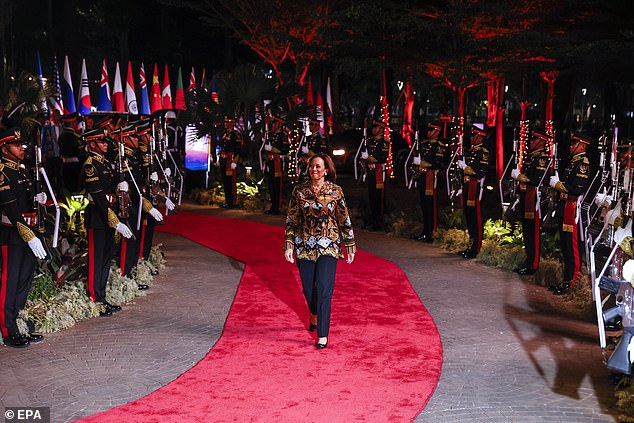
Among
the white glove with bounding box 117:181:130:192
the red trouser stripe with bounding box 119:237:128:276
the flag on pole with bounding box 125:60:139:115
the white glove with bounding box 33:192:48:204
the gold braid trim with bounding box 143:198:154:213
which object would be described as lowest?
the red trouser stripe with bounding box 119:237:128:276

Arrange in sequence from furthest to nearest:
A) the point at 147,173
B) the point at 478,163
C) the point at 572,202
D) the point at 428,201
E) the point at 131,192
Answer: the point at 428,201, the point at 478,163, the point at 147,173, the point at 572,202, the point at 131,192

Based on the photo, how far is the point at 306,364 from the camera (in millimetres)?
7273

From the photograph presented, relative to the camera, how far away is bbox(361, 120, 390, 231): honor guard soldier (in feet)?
50.2

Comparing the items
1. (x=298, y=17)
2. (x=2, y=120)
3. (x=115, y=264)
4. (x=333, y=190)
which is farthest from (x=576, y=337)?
(x=298, y=17)

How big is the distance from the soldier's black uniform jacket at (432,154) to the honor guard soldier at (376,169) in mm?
1455

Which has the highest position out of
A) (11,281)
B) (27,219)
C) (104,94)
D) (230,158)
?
(104,94)

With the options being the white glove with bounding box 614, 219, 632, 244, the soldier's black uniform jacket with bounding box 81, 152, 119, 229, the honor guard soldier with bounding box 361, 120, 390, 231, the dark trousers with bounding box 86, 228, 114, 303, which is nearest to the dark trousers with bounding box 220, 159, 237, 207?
the honor guard soldier with bounding box 361, 120, 390, 231

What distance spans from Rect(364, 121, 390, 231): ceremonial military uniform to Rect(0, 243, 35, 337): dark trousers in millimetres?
8638

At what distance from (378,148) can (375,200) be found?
41.0 inches

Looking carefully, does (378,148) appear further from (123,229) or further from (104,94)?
(104,94)

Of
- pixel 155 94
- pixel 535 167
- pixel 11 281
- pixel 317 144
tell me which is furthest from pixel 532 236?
pixel 155 94

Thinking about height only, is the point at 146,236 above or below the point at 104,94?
below

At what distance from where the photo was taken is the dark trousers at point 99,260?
897cm

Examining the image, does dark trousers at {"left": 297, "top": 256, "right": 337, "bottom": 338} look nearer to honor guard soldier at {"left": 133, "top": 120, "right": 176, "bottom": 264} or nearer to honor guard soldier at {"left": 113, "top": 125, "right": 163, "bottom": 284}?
honor guard soldier at {"left": 113, "top": 125, "right": 163, "bottom": 284}
